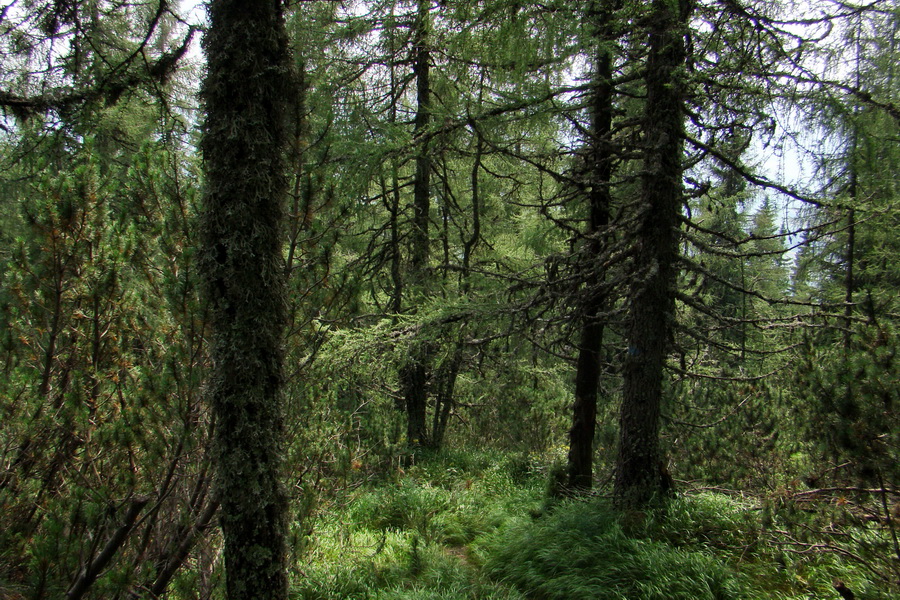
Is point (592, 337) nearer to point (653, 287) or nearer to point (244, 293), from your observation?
point (653, 287)

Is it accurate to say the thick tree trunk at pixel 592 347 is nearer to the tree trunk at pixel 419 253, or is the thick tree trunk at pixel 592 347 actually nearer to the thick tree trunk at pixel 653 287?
the thick tree trunk at pixel 653 287

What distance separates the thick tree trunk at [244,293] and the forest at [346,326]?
0.02 metres

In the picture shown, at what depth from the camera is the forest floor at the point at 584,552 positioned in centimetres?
327

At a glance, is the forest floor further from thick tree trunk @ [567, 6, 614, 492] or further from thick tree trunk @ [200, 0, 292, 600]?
thick tree trunk @ [200, 0, 292, 600]

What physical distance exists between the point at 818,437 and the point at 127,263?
5317mm

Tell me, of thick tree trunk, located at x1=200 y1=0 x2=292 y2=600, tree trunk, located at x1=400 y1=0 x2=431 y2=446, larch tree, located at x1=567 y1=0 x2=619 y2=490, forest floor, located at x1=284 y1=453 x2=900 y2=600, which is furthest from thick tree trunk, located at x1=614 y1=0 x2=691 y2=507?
tree trunk, located at x1=400 y1=0 x2=431 y2=446

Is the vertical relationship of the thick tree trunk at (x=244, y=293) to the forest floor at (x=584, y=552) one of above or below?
above

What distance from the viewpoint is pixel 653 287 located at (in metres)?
4.48

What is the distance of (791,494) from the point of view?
12.8 feet

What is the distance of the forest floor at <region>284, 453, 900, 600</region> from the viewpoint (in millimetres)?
3271

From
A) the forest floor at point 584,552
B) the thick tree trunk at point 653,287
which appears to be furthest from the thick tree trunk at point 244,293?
the thick tree trunk at point 653,287

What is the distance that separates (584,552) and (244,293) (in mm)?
3361

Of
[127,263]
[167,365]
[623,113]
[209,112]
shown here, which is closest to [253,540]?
[167,365]

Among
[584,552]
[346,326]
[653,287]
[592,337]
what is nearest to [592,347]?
[592,337]
